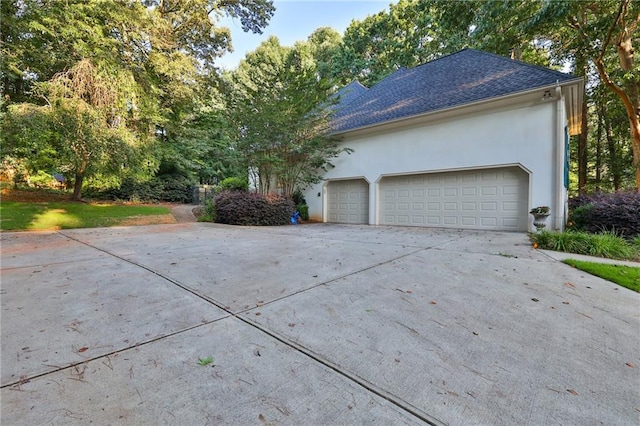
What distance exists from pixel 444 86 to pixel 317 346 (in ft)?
32.6

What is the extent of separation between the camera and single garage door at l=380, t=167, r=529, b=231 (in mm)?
7609

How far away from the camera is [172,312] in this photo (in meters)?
2.42

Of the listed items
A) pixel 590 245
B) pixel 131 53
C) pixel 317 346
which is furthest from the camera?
pixel 131 53

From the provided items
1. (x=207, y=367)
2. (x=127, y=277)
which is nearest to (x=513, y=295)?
(x=207, y=367)

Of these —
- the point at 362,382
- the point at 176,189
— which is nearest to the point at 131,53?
the point at 176,189

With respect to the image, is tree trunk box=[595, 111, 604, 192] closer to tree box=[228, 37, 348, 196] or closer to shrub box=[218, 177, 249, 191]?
tree box=[228, 37, 348, 196]

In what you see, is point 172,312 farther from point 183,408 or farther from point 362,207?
point 362,207

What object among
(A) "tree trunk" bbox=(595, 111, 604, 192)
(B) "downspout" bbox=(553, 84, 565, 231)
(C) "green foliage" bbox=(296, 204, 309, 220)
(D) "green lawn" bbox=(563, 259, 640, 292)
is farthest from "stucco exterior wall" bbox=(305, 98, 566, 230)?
(A) "tree trunk" bbox=(595, 111, 604, 192)

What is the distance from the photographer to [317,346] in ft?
6.26

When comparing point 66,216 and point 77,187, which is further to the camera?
point 77,187

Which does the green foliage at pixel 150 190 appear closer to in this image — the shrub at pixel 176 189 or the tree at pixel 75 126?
the shrub at pixel 176 189

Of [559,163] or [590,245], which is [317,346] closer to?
[590,245]

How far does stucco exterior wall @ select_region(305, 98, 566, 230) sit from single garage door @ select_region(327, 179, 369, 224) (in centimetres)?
43

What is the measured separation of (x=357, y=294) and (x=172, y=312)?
5.73 feet
